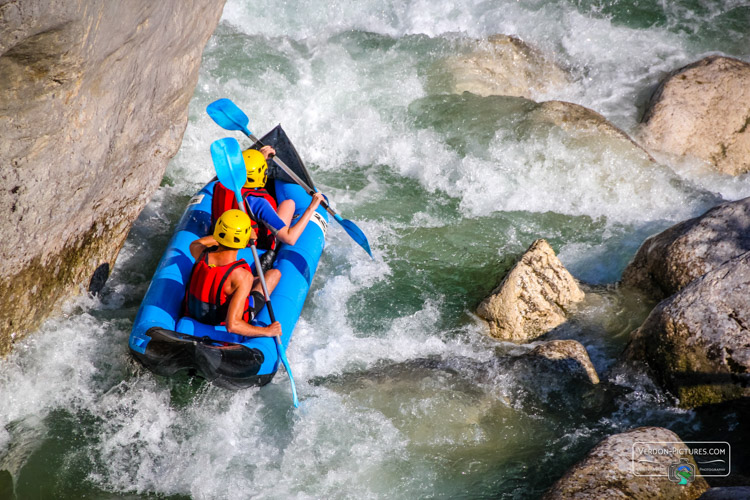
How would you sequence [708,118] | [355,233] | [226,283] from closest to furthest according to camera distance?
[226,283], [355,233], [708,118]

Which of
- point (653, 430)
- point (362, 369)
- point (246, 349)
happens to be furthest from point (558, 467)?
point (246, 349)

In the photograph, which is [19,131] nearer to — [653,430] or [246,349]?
[246,349]

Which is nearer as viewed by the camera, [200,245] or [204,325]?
[204,325]

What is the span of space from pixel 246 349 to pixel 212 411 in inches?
25.9

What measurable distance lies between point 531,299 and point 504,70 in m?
3.89

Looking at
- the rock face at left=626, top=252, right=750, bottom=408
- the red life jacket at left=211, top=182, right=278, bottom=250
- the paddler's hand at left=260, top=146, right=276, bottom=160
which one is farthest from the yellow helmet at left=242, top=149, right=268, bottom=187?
the rock face at left=626, top=252, right=750, bottom=408

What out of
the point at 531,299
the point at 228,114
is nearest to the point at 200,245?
the point at 228,114

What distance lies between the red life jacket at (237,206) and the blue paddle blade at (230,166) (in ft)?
0.25

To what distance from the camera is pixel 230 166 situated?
15.6ft

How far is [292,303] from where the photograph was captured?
15.5 feet

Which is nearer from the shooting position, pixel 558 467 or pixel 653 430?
pixel 653 430

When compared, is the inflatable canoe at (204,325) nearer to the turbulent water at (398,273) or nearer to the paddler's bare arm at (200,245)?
the paddler's bare arm at (200,245)

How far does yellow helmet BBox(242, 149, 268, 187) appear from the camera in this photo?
16.4 feet

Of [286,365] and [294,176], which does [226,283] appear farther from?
[294,176]
